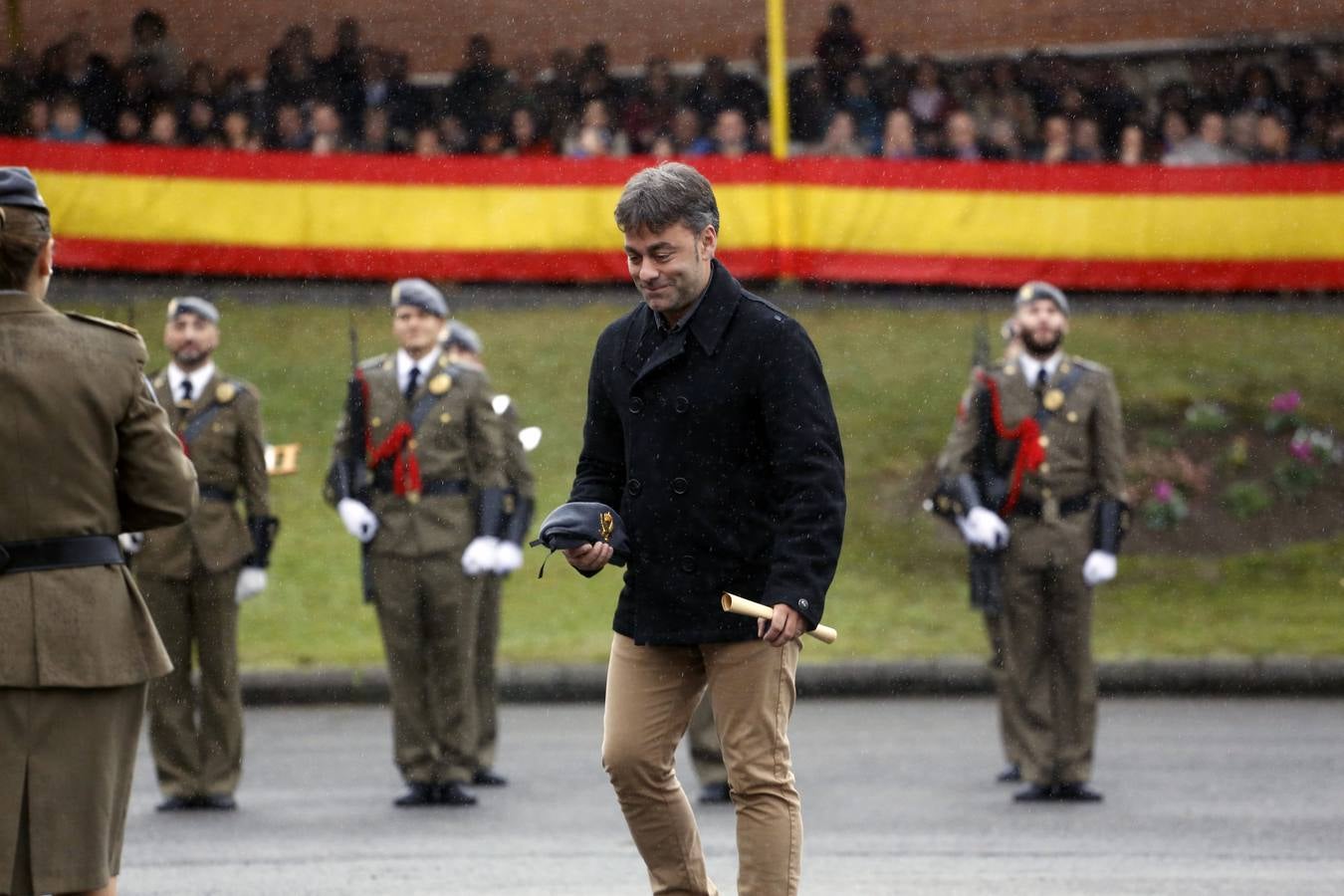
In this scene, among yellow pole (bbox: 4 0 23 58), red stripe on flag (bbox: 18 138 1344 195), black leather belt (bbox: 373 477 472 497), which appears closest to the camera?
black leather belt (bbox: 373 477 472 497)

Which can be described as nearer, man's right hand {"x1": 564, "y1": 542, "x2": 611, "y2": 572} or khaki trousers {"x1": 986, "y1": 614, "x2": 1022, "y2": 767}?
man's right hand {"x1": 564, "y1": 542, "x2": 611, "y2": 572}

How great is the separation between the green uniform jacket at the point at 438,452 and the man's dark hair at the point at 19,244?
15.0ft

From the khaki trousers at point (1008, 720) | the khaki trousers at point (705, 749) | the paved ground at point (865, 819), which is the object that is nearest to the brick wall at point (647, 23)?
the paved ground at point (865, 819)

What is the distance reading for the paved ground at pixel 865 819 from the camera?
24.1 ft

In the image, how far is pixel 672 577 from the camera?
18.2 ft

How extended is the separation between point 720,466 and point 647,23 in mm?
15925

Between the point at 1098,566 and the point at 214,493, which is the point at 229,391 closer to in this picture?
the point at 214,493

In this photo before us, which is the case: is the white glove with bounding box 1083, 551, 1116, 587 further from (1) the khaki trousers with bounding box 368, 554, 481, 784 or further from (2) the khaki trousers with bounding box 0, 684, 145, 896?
(2) the khaki trousers with bounding box 0, 684, 145, 896

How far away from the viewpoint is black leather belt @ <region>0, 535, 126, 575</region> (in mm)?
5145

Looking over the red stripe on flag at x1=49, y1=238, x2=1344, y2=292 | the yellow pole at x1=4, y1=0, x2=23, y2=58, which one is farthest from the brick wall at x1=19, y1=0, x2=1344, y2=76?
the red stripe on flag at x1=49, y1=238, x2=1344, y2=292

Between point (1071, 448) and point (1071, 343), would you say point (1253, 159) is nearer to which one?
point (1071, 343)

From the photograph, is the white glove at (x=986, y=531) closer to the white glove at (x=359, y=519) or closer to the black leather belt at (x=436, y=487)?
the black leather belt at (x=436, y=487)

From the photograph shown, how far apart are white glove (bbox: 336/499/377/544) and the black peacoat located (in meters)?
4.20

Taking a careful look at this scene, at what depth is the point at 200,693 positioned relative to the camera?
9531mm
